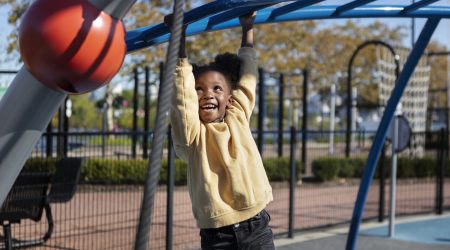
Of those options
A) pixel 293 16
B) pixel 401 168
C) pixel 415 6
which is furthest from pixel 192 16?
pixel 401 168

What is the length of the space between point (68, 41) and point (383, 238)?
5.62 m

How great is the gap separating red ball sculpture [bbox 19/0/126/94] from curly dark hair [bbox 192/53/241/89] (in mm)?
646

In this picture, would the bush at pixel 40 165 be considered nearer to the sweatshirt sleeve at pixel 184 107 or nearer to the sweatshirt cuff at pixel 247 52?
the sweatshirt cuff at pixel 247 52

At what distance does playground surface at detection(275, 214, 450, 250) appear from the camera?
6465 mm

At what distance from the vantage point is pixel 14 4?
1414 centimetres

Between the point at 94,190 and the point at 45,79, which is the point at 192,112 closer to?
the point at 45,79

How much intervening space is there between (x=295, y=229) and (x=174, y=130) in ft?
15.7

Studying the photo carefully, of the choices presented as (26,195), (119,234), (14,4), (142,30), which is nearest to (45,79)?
(142,30)

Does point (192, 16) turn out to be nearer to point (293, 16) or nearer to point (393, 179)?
point (293, 16)

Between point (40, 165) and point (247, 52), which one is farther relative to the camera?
point (40, 165)

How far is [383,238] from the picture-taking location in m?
6.94

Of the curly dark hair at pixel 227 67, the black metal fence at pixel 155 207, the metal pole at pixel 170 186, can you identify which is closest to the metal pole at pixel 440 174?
the black metal fence at pixel 155 207

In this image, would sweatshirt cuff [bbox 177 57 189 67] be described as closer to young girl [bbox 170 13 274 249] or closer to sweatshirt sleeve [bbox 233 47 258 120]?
young girl [bbox 170 13 274 249]

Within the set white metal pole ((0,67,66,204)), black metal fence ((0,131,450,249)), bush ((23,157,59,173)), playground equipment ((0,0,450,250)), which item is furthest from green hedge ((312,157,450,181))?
white metal pole ((0,67,66,204))
